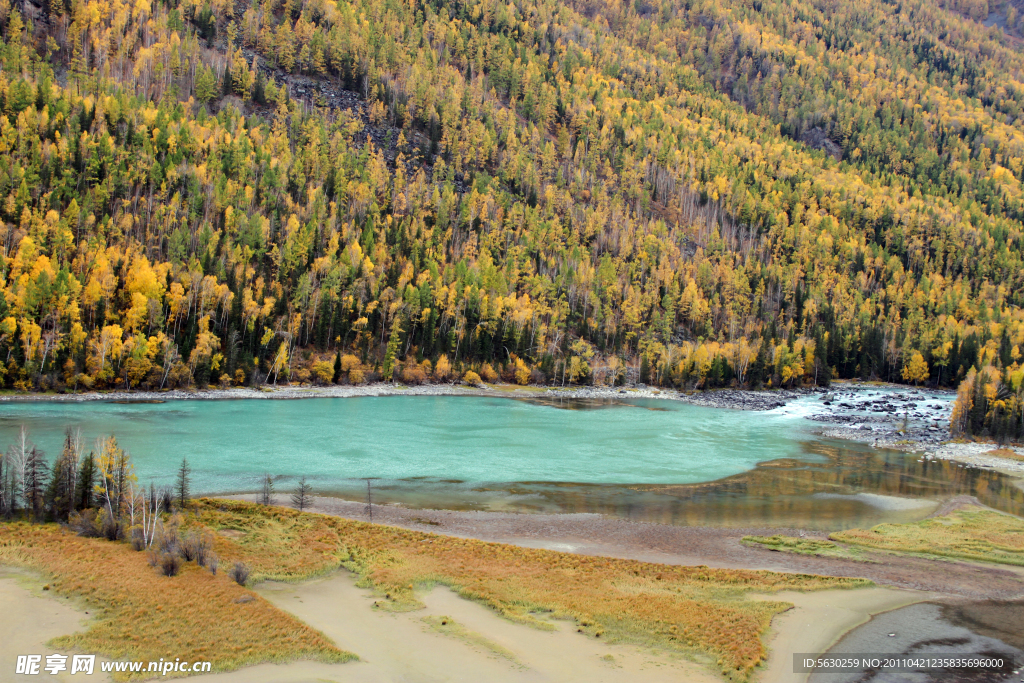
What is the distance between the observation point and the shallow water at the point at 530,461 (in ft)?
136

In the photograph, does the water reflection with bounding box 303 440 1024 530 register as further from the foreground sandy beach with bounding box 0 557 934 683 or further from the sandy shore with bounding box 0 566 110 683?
the sandy shore with bounding box 0 566 110 683

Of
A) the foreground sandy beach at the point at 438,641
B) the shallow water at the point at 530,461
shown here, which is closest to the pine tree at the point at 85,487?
the foreground sandy beach at the point at 438,641

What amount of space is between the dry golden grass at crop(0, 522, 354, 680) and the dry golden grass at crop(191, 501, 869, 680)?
10.5 feet

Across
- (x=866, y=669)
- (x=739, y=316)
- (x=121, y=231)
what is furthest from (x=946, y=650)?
(x=739, y=316)

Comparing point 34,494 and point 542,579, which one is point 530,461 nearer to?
point 542,579

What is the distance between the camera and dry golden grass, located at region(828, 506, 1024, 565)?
106 ft

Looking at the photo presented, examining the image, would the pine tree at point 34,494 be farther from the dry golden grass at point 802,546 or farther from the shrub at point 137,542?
the dry golden grass at point 802,546

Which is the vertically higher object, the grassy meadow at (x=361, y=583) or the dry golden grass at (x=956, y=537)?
the grassy meadow at (x=361, y=583)

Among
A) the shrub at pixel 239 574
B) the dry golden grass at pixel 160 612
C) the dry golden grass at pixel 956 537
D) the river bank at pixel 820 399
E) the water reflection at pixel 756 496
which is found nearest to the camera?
the dry golden grass at pixel 160 612

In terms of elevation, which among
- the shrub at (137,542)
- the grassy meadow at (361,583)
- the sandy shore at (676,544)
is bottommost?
the sandy shore at (676,544)

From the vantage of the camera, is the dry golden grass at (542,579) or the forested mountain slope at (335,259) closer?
the dry golden grass at (542,579)

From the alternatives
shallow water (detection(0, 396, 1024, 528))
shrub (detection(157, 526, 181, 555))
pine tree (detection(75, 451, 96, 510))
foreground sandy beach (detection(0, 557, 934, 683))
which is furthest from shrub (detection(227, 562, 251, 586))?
shallow water (detection(0, 396, 1024, 528))

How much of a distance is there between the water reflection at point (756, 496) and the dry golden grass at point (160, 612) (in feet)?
52.7

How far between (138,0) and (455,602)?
718ft
